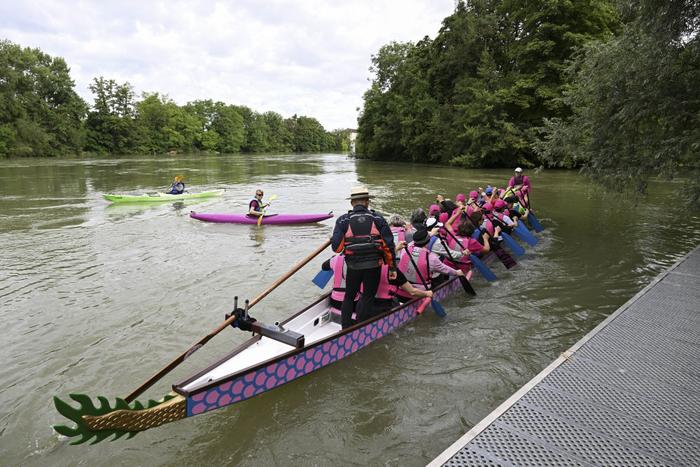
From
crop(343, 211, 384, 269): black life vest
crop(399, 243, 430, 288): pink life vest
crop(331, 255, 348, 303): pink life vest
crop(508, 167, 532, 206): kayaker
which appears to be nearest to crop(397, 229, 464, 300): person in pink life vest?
crop(399, 243, 430, 288): pink life vest

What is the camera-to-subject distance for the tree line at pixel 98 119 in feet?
198

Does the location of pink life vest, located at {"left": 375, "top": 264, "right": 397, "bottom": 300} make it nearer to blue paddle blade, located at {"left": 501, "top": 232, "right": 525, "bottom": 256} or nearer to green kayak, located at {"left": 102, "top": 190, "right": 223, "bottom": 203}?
blue paddle blade, located at {"left": 501, "top": 232, "right": 525, "bottom": 256}

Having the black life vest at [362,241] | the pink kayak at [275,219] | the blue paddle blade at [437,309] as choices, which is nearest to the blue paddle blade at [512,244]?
the blue paddle blade at [437,309]

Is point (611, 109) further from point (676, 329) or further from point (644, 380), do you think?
point (644, 380)

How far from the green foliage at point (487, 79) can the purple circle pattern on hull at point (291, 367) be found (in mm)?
27765

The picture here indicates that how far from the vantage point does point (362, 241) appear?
4.98 m

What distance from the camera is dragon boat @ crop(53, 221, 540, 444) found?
3166 mm

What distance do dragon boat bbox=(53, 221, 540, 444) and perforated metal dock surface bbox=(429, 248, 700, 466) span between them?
1.96 metres

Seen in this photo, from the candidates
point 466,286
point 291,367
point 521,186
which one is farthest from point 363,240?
point 521,186

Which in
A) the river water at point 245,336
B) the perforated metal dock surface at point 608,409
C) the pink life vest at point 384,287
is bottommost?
the river water at point 245,336

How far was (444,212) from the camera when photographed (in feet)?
32.4

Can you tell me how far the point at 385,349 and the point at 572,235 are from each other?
370 inches

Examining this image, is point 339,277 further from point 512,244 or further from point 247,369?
point 512,244

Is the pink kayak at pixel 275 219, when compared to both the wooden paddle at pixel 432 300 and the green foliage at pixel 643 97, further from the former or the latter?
the green foliage at pixel 643 97
